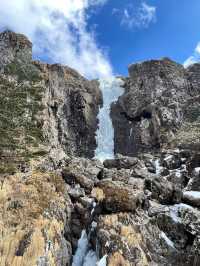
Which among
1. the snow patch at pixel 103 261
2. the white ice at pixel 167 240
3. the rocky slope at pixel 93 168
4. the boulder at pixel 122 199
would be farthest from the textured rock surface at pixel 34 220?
the white ice at pixel 167 240

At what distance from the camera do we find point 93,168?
40.0 meters

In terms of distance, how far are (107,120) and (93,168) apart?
139ft

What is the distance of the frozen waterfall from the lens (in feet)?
244

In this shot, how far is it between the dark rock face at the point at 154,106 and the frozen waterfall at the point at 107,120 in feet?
5.12

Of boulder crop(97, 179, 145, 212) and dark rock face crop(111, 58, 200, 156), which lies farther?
dark rock face crop(111, 58, 200, 156)

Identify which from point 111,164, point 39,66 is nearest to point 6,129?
point 111,164

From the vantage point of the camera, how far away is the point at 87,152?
236ft

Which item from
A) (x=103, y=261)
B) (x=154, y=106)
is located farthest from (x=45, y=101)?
(x=103, y=261)

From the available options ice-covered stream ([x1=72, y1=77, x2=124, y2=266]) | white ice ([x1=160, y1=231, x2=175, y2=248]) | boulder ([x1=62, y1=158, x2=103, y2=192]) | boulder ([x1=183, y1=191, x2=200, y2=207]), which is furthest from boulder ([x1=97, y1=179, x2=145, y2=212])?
boulder ([x1=183, y1=191, x2=200, y2=207])

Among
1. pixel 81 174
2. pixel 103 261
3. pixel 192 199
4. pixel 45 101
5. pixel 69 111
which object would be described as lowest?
pixel 103 261

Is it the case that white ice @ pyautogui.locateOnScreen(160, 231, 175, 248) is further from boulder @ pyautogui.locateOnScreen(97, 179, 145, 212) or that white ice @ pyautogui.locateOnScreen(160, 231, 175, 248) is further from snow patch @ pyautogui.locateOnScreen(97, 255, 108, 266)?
snow patch @ pyautogui.locateOnScreen(97, 255, 108, 266)

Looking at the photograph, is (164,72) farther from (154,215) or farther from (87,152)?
(154,215)

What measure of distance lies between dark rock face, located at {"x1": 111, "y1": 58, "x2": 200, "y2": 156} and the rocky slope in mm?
255

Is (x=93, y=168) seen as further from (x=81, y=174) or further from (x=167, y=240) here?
(x=167, y=240)
